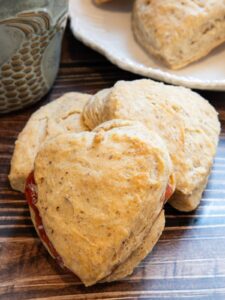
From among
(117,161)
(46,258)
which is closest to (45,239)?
(46,258)

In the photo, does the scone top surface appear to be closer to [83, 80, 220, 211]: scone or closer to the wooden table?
[83, 80, 220, 211]: scone

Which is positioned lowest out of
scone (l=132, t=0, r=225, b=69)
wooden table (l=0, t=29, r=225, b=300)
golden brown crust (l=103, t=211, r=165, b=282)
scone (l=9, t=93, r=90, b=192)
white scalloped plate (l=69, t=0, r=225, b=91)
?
wooden table (l=0, t=29, r=225, b=300)

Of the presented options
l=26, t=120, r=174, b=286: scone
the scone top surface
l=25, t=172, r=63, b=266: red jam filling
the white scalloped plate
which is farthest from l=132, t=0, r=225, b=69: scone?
l=25, t=172, r=63, b=266: red jam filling

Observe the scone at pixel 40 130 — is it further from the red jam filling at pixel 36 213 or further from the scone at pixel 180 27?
the scone at pixel 180 27

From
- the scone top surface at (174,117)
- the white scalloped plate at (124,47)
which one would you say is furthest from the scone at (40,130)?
the white scalloped plate at (124,47)

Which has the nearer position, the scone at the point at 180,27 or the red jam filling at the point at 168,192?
the red jam filling at the point at 168,192
